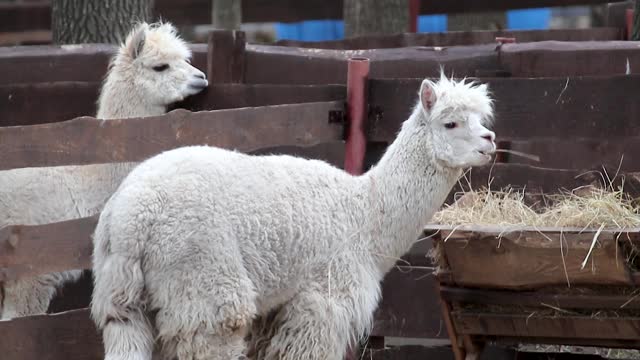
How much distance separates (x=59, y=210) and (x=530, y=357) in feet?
9.67

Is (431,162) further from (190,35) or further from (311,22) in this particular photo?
(190,35)

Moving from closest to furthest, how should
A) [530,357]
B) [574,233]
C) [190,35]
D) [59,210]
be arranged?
1. [574,233]
2. [530,357]
3. [59,210]
4. [190,35]

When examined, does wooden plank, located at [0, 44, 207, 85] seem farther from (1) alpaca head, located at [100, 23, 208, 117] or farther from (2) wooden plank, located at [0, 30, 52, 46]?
(2) wooden plank, located at [0, 30, 52, 46]

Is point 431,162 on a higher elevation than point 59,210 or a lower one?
higher

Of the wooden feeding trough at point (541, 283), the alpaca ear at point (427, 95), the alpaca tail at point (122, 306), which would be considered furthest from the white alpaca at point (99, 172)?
the wooden feeding trough at point (541, 283)

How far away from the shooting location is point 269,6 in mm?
15375

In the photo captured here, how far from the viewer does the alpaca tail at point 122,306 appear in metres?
5.35

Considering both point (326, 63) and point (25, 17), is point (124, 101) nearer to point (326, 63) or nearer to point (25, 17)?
point (326, 63)

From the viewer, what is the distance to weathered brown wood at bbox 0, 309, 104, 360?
586 cm

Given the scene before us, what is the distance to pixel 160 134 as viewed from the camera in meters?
6.29

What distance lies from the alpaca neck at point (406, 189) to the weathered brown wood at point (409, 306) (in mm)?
866

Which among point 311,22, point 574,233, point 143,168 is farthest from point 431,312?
point 311,22

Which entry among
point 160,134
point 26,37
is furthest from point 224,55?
point 26,37

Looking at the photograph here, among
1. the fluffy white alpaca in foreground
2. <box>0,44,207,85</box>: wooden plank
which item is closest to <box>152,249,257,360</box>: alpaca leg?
the fluffy white alpaca in foreground
